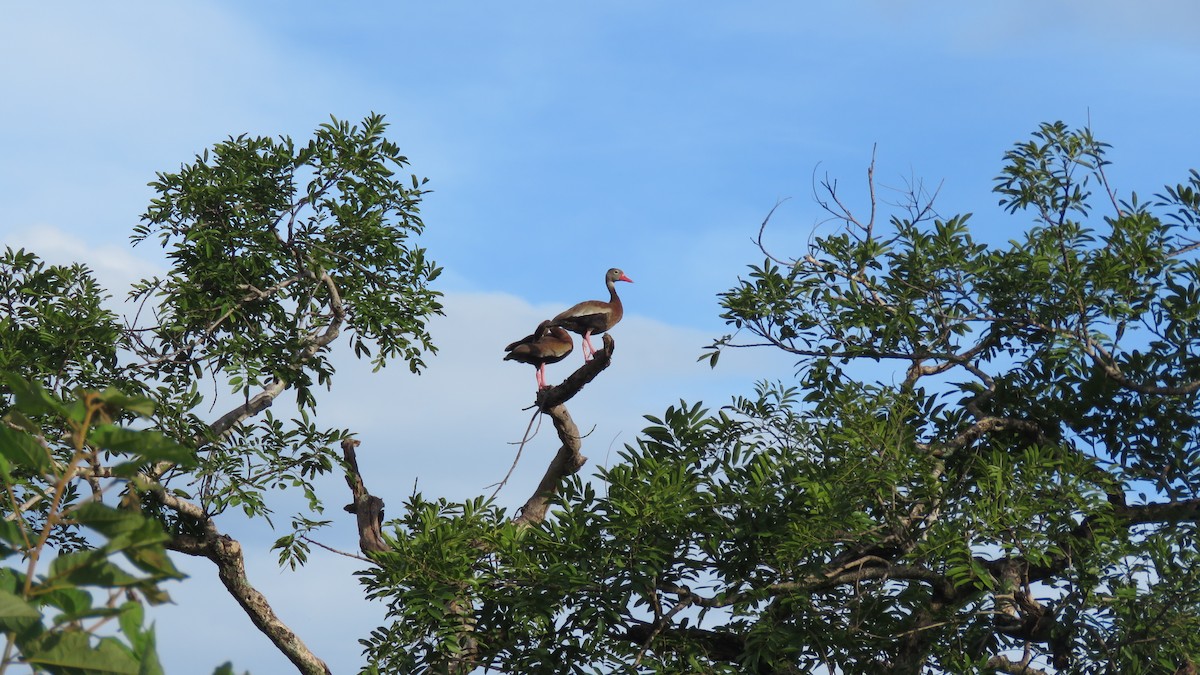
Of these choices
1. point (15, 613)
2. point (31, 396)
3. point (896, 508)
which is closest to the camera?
point (15, 613)

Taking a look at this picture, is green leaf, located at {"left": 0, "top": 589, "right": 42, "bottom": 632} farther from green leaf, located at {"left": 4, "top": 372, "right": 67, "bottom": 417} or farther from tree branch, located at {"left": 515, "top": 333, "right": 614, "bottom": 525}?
tree branch, located at {"left": 515, "top": 333, "right": 614, "bottom": 525}

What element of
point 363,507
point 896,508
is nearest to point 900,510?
point 896,508

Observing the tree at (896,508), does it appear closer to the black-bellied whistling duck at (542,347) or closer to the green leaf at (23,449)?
the black-bellied whistling duck at (542,347)

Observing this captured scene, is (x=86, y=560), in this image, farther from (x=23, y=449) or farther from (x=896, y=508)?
(x=896, y=508)

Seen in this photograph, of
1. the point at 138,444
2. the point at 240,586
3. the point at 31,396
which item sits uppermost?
the point at 240,586

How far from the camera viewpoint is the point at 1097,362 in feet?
27.8

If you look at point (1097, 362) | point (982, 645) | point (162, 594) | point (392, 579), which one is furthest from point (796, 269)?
point (162, 594)

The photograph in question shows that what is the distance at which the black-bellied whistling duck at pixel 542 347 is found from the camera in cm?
1060

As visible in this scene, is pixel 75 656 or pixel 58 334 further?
pixel 58 334

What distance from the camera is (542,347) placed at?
10.6 meters

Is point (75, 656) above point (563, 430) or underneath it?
underneath

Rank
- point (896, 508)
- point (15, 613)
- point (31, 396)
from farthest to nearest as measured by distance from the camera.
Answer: point (896, 508) → point (31, 396) → point (15, 613)

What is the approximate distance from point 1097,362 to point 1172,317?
1.97 feet

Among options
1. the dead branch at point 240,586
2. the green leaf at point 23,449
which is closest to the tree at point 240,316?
the dead branch at point 240,586
